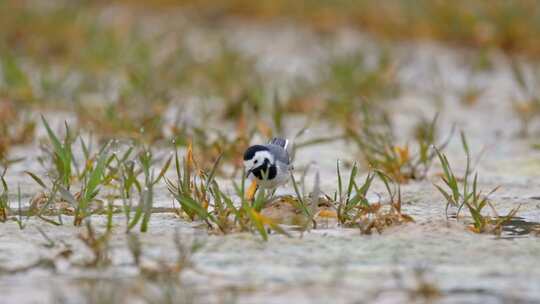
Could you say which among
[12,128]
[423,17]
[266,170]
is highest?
[423,17]

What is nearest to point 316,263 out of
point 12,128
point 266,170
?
point 266,170

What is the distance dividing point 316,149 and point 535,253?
2068 mm

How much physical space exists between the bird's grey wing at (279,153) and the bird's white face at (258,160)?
0.11ft

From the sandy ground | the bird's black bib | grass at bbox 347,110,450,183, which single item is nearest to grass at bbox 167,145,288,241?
the sandy ground

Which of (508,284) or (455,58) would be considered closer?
(508,284)

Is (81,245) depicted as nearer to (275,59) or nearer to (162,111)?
(162,111)

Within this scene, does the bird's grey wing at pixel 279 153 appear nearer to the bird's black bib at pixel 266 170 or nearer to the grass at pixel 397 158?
the bird's black bib at pixel 266 170

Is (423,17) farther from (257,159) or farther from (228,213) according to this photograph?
(228,213)

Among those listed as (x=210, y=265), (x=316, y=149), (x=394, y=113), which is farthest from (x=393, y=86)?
(x=210, y=265)

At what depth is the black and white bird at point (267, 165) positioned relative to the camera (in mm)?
3049

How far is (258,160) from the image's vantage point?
307cm

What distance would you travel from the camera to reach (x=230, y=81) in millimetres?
5621

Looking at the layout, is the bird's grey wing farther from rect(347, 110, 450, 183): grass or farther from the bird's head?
rect(347, 110, 450, 183): grass

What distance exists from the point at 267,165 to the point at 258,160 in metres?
0.04
